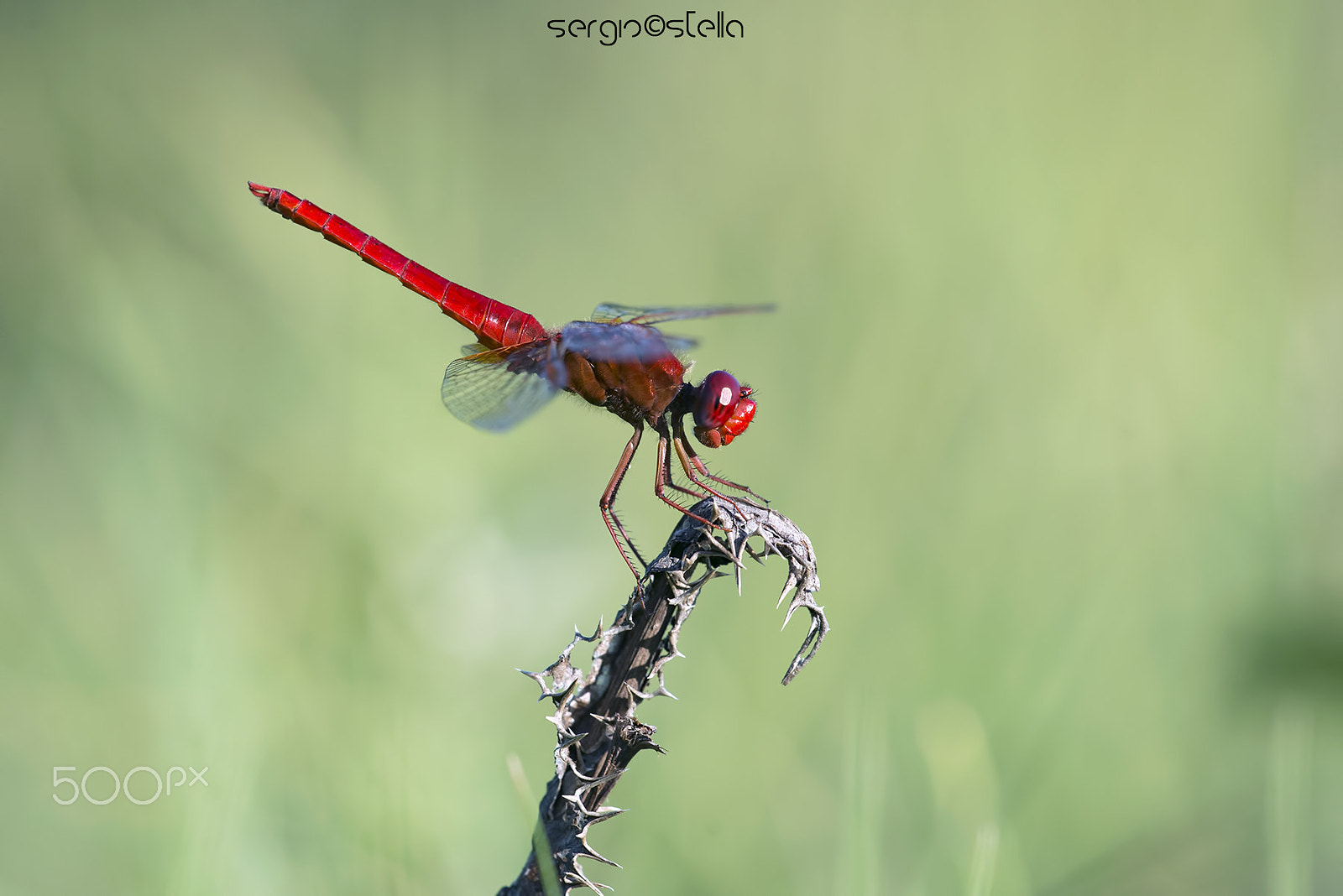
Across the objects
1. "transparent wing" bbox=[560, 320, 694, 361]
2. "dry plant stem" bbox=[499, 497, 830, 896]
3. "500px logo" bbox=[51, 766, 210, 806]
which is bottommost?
"500px logo" bbox=[51, 766, 210, 806]

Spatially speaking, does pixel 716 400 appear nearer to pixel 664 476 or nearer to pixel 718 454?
pixel 664 476

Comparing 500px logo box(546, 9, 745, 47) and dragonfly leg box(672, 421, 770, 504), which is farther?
500px logo box(546, 9, 745, 47)

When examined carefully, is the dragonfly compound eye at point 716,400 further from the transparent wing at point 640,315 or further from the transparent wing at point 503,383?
the transparent wing at point 503,383

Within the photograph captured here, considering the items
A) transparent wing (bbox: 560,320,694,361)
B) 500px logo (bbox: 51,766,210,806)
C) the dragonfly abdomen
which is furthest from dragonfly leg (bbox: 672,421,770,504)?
500px logo (bbox: 51,766,210,806)

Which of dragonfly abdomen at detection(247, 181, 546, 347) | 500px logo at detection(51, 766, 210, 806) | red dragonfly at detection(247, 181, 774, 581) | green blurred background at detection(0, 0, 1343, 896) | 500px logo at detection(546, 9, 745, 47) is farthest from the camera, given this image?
500px logo at detection(546, 9, 745, 47)

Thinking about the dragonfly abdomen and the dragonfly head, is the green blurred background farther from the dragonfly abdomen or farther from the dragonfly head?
the dragonfly head

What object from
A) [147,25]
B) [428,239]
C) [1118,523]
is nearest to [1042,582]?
[1118,523]

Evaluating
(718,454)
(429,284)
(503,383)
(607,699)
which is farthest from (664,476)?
(607,699)
